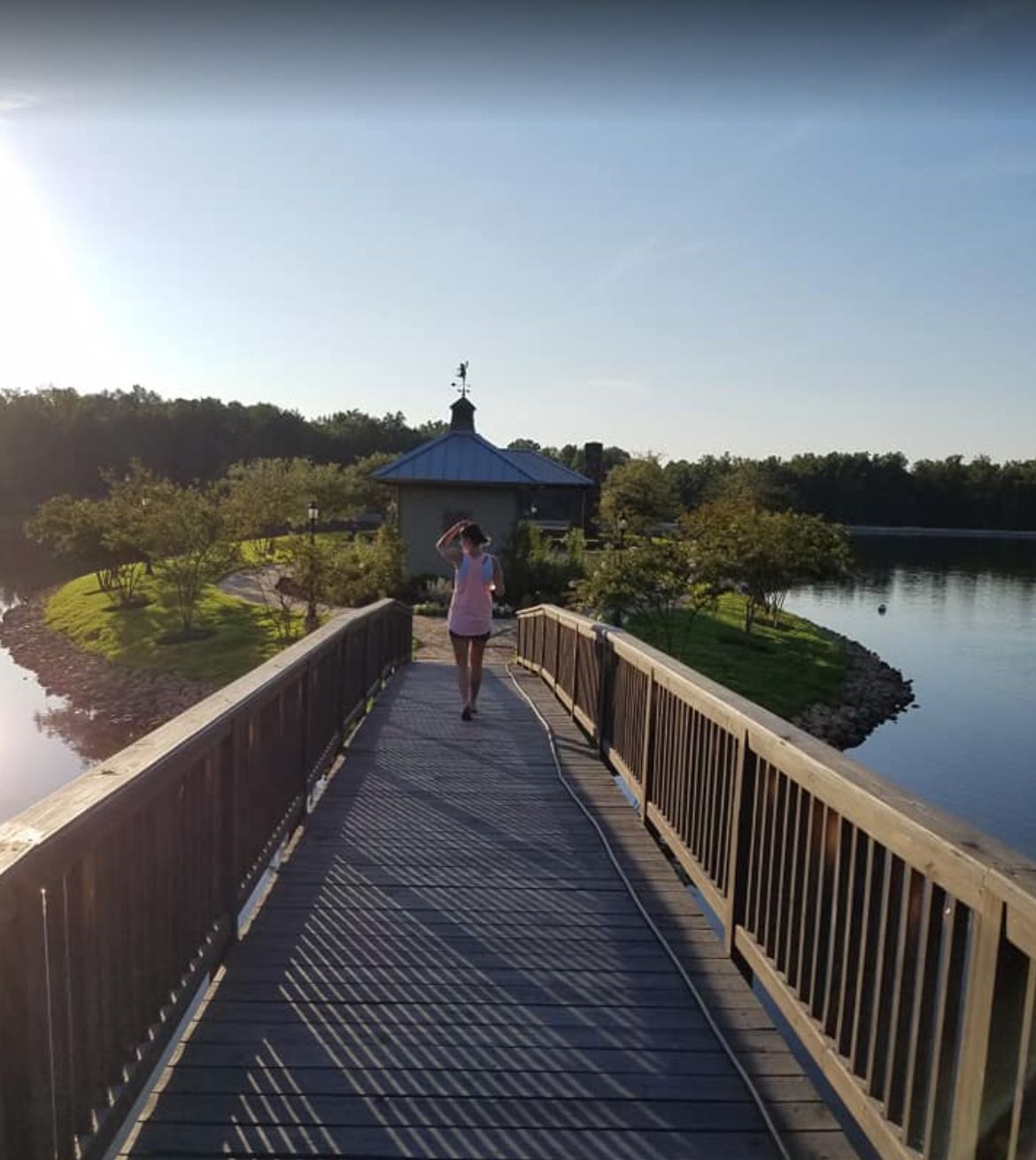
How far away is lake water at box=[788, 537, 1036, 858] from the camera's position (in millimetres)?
16188

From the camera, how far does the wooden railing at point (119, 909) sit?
1.89 meters

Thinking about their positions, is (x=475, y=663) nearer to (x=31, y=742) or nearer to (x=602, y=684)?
(x=602, y=684)

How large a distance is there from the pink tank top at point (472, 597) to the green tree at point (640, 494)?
38.8m

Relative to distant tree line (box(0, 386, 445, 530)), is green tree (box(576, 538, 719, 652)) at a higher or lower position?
lower

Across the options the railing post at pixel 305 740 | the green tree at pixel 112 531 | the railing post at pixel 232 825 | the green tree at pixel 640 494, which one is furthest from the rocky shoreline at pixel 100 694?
the green tree at pixel 640 494

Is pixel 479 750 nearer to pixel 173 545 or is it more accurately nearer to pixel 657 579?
pixel 657 579

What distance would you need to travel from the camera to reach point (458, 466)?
27.4m

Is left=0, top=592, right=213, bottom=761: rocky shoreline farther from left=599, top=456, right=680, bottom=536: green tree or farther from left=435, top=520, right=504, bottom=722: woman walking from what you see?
left=599, top=456, right=680, bottom=536: green tree

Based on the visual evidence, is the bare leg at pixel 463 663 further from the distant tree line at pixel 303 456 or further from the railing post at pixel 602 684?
the distant tree line at pixel 303 456

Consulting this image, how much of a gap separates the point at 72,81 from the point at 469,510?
2004 cm

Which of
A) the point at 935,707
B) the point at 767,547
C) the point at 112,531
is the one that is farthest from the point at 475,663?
the point at 112,531

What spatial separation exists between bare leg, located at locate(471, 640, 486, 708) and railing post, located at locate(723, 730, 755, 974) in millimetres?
4296

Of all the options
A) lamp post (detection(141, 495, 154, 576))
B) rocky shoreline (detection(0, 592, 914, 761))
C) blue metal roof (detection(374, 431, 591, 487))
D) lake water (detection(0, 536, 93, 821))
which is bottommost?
lake water (detection(0, 536, 93, 821))

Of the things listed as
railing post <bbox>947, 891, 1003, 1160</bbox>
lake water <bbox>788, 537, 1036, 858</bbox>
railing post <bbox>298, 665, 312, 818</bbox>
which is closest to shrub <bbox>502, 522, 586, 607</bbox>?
lake water <bbox>788, 537, 1036, 858</bbox>
